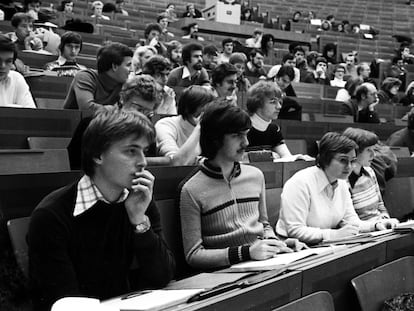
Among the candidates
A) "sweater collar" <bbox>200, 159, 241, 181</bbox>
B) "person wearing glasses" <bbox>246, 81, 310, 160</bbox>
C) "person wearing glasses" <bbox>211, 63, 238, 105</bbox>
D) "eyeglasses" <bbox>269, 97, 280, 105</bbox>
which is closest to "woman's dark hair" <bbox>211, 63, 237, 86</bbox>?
"person wearing glasses" <bbox>211, 63, 238, 105</bbox>

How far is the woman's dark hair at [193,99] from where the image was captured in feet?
6.87

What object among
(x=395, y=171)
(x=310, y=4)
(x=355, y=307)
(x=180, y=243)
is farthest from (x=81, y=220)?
(x=310, y=4)

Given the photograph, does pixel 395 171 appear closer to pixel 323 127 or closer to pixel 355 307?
pixel 323 127

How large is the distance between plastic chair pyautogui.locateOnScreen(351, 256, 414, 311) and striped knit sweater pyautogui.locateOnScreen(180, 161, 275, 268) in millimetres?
353

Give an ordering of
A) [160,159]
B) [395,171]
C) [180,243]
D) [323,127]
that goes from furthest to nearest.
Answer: [323,127]
[395,171]
[160,159]
[180,243]

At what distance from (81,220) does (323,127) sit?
2.58 metres

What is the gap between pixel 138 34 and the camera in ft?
22.0

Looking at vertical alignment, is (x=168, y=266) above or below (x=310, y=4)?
below

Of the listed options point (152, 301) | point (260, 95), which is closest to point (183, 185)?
point (152, 301)

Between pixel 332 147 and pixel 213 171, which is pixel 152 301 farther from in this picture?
pixel 332 147

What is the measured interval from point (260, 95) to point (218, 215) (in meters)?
1.11

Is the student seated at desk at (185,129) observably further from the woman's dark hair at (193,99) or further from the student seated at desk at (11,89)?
the student seated at desk at (11,89)

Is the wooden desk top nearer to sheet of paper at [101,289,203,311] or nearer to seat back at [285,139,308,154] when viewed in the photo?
seat back at [285,139,308,154]

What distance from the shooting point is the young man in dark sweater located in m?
1.10
